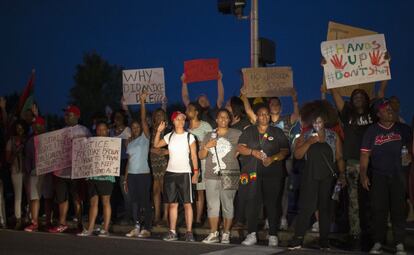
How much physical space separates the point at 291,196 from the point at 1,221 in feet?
21.6

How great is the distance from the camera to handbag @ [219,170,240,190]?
9492 mm

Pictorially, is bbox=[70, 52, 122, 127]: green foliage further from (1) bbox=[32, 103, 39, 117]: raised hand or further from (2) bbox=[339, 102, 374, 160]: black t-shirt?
(2) bbox=[339, 102, 374, 160]: black t-shirt

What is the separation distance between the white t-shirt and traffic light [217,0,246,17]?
388 cm

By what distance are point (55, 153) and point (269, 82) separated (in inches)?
160

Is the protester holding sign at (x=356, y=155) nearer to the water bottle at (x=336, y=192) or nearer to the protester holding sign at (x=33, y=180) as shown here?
the water bottle at (x=336, y=192)

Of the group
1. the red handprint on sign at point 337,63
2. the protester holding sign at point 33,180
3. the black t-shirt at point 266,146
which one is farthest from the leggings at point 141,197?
the red handprint on sign at point 337,63

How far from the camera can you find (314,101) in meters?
9.01

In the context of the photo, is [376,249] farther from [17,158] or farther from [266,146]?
[17,158]

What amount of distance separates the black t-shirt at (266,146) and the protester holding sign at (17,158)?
196 inches

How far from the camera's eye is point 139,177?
422 inches

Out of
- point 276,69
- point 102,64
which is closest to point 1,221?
point 276,69

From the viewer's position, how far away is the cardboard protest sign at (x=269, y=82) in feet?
36.4

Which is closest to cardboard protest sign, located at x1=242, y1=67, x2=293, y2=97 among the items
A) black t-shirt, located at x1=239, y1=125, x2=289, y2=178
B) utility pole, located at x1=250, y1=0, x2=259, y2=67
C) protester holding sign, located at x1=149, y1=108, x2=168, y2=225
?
utility pole, located at x1=250, y1=0, x2=259, y2=67

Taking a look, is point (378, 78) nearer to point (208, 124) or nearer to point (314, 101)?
point (314, 101)
